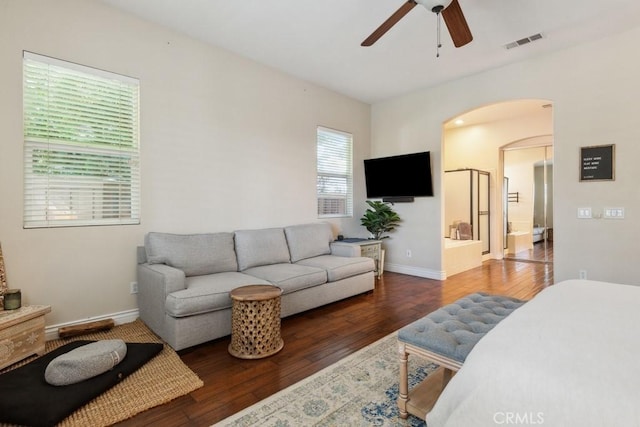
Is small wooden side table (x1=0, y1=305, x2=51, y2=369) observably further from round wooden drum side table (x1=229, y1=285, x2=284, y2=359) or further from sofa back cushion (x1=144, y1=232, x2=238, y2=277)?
round wooden drum side table (x1=229, y1=285, x2=284, y2=359)

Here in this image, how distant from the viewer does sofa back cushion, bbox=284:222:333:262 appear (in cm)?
407

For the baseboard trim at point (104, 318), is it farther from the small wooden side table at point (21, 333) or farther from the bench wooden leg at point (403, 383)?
the bench wooden leg at point (403, 383)

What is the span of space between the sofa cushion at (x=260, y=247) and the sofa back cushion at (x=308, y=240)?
12cm

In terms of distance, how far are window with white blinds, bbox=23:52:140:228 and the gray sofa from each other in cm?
56

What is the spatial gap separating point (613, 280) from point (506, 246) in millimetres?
3614

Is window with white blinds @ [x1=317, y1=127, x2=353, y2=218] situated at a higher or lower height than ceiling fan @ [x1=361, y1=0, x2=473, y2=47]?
lower

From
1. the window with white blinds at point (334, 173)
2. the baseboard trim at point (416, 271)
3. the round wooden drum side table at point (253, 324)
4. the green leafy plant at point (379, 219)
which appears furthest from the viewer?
the green leafy plant at point (379, 219)

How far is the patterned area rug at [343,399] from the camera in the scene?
167 centimetres

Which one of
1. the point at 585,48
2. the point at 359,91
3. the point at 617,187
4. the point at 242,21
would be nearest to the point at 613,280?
the point at 617,187

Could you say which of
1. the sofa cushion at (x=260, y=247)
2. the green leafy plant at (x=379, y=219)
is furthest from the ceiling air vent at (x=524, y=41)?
the sofa cushion at (x=260, y=247)

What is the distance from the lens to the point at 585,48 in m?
3.59

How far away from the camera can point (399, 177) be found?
5.28 metres

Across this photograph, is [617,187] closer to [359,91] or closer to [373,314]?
[373,314]

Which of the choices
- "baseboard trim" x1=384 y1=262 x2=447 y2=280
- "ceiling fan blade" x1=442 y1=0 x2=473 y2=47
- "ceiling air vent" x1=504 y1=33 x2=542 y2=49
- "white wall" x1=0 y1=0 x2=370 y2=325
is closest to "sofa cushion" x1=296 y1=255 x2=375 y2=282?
"white wall" x1=0 y1=0 x2=370 y2=325
